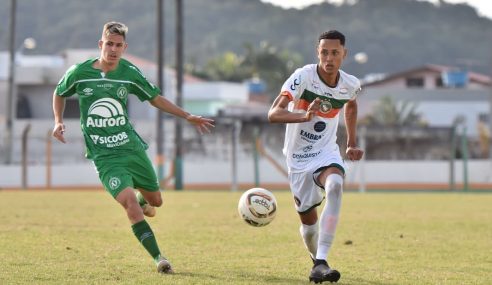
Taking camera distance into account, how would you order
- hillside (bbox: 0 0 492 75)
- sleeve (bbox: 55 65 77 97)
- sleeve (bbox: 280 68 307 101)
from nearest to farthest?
1. sleeve (bbox: 280 68 307 101)
2. sleeve (bbox: 55 65 77 97)
3. hillside (bbox: 0 0 492 75)

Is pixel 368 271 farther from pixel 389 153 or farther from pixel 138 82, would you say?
pixel 389 153

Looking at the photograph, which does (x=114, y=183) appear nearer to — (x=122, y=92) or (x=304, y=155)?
(x=122, y=92)

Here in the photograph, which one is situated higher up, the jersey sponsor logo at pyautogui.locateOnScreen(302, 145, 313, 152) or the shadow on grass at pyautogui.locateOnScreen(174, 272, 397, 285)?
the jersey sponsor logo at pyautogui.locateOnScreen(302, 145, 313, 152)

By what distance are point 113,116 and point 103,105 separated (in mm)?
140

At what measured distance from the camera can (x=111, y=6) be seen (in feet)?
510

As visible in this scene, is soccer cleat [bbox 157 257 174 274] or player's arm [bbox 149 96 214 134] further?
player's arm [bbox 149 96 214 134]

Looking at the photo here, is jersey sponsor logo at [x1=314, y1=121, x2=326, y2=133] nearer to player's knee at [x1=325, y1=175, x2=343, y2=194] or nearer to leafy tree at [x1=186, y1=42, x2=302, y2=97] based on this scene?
player's knee at [x1=325, y1=175, x2=343, y2=194]

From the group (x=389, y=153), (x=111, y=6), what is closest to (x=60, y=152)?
(x=389, y=153)

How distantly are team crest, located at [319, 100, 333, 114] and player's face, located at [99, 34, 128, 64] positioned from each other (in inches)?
77.6

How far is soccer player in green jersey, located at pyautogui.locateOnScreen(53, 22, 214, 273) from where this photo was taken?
10.3 meters

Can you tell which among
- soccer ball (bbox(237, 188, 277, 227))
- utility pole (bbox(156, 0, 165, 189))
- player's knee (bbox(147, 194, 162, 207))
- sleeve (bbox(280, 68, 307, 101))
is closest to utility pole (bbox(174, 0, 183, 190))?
utility pole (bbox(156, 0, 165, 189))

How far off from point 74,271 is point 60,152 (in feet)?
93.6

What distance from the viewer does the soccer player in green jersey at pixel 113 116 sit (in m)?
10.3

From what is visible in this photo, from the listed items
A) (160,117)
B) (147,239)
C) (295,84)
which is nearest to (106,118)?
(147,239)
